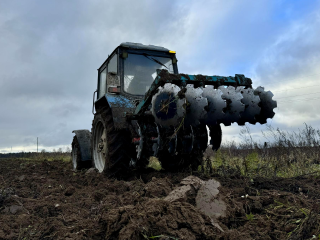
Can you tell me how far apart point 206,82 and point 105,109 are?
2133mm

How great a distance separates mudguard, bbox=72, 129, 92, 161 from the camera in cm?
657

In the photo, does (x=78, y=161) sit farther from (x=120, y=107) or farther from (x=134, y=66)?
(x=134, y=66)

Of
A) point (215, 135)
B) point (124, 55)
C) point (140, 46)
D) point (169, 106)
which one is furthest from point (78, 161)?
point (169, 106)

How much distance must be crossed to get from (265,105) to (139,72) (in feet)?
8.05

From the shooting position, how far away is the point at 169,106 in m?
3.29

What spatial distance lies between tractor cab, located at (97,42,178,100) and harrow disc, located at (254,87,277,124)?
211 cm

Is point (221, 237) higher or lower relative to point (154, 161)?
lower

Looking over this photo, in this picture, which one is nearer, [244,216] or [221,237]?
[221,237]

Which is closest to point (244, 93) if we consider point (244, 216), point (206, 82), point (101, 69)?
point (206, 82)

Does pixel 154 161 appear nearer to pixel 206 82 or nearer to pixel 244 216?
pixel 206 82

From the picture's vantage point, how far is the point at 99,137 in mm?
5848

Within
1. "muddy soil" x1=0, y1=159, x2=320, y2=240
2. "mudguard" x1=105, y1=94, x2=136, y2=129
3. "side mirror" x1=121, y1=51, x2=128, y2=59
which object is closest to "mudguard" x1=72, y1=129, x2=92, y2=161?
"mudguard" x1=105, y1=94, x2=136, y2=129

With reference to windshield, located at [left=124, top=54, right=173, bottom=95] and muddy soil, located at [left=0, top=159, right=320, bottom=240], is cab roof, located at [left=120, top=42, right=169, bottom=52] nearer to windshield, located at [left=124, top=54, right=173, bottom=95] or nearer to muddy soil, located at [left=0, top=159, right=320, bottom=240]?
windshield, located at [left=124, top=54, right=173, bottom=95]

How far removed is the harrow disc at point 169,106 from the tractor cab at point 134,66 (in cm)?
195
